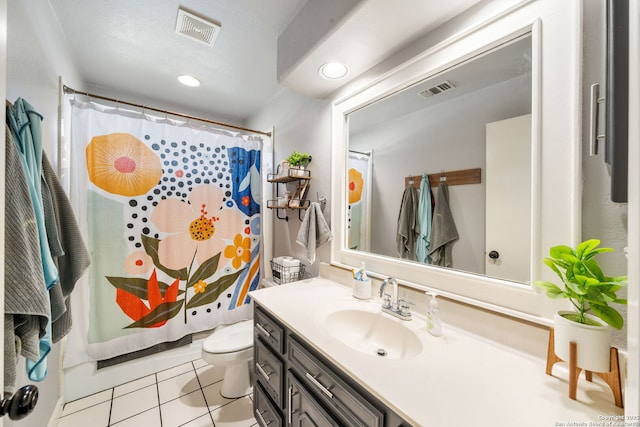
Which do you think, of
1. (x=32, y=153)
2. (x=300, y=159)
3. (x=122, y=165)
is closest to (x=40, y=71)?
(x=122, y=165)

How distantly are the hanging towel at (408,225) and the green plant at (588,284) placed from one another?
0.56 m

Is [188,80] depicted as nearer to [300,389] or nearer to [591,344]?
[300,389]

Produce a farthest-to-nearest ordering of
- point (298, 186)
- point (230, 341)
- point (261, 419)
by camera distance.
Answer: point (298, 186), point (230, 341), point (261, 419)

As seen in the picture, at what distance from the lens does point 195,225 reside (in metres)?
1.94

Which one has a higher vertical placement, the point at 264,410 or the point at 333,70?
the point at 333,70

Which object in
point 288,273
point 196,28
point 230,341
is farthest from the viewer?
point 288,273

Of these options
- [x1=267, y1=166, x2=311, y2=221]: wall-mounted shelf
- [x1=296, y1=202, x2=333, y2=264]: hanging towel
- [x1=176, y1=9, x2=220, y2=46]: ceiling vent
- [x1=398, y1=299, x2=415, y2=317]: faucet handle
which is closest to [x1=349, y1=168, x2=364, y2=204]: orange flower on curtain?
[x1=296, y1=202, x2=333, y2=264]: hanging towel

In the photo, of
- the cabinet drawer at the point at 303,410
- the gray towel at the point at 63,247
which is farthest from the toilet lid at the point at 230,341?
the gray towel at the point at 63,247

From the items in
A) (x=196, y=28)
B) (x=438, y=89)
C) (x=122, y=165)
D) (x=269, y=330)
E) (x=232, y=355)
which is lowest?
(x=232, y=355)

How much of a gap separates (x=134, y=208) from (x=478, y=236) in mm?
2100

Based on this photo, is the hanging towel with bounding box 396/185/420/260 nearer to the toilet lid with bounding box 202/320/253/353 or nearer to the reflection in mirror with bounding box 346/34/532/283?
the reflection in mirror with bounding box 346/34/532/283

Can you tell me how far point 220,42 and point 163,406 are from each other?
2.35m

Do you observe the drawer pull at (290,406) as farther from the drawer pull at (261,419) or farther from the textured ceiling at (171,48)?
the textured ceiling at (171,48)

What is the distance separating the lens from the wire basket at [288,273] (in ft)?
5.86
